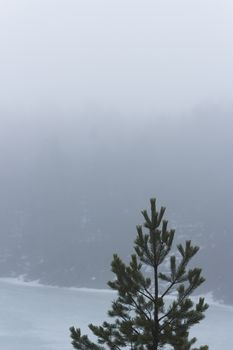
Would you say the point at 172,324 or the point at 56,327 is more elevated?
the point at 56,327

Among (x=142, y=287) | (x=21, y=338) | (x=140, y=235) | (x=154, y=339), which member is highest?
(x=21, y=338)

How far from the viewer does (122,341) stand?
18.0m

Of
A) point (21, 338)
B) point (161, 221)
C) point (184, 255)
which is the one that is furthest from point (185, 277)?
point (21, 338)

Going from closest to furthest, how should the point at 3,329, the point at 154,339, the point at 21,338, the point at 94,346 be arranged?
the point at 154,339, the point at 94,346, the point at 21,338, the point at 3,329

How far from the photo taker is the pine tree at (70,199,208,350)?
57.2 ft

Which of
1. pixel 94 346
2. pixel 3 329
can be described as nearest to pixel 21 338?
pixel 3 329

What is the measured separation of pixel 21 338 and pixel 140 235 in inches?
6096

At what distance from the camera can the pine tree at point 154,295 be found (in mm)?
17438

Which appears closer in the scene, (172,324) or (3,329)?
(172,324)

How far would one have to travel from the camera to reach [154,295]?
1806cm

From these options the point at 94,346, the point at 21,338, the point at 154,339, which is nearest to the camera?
the point at 154,339

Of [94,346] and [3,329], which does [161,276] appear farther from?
[3,329]

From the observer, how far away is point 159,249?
17.7m

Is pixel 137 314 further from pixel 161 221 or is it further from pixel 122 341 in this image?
pixel 161 221
